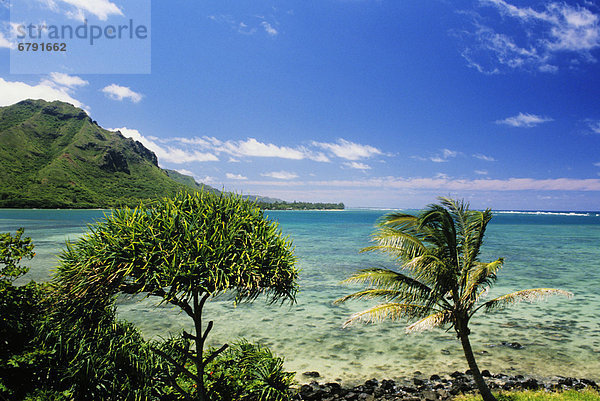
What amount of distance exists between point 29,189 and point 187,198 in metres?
209

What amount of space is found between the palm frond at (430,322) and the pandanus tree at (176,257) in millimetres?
3754

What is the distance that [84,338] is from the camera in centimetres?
745

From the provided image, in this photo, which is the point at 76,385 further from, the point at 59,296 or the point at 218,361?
the point at 218,361

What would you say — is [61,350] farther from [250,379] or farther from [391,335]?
[391,335]

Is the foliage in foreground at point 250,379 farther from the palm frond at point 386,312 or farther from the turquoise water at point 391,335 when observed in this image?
the turquoise water at point 391,335

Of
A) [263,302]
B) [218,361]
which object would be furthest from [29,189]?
[218,361]

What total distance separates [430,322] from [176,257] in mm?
6818

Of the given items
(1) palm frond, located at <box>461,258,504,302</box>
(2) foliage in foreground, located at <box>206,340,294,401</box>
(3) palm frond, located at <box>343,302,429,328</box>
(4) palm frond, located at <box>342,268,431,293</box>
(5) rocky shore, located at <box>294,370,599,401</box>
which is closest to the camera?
(2) foliage in foreground, located at <box>206,340,294,401</box>

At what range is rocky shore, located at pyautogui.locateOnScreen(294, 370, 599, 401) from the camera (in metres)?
11.6

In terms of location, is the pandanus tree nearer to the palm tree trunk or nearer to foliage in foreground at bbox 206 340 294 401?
foliage in foreground at bbox 206 340 294 401

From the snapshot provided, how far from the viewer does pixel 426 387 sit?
12562 mm

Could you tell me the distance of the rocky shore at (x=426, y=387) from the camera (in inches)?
458

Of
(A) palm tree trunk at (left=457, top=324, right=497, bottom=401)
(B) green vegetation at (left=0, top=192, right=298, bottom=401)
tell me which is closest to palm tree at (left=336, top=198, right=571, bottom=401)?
(A) palm tree trunk at (left=457, top=324, right=497, bottom=401)

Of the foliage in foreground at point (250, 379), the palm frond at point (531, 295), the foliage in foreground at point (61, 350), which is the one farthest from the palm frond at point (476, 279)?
the foliage in foreground at point (61, 350)
